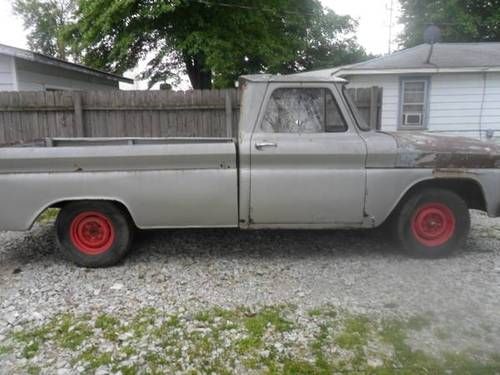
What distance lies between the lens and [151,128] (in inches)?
340

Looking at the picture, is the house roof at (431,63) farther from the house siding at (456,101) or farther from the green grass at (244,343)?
the green grass at (244,343)

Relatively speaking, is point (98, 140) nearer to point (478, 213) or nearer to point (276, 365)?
point (276, 365)

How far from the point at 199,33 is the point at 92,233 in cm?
1227

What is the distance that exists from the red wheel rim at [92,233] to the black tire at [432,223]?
321cm

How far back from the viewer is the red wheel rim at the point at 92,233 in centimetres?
436

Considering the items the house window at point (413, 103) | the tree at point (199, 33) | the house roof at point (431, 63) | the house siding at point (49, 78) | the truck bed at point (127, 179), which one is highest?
the tree at point (199, 33)

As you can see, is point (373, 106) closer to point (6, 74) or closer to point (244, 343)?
point (244, 343)

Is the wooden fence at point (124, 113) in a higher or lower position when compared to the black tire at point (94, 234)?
higher

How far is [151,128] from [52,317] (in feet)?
18.9

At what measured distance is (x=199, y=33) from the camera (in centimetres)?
1498

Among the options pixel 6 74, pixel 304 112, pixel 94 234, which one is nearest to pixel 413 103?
pixel 304 112

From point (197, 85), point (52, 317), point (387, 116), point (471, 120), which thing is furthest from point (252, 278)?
point (197, 85)

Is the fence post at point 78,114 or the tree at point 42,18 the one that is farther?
the tree at point 42,18

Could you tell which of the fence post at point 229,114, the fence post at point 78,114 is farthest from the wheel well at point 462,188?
the fence post at point 78,114
